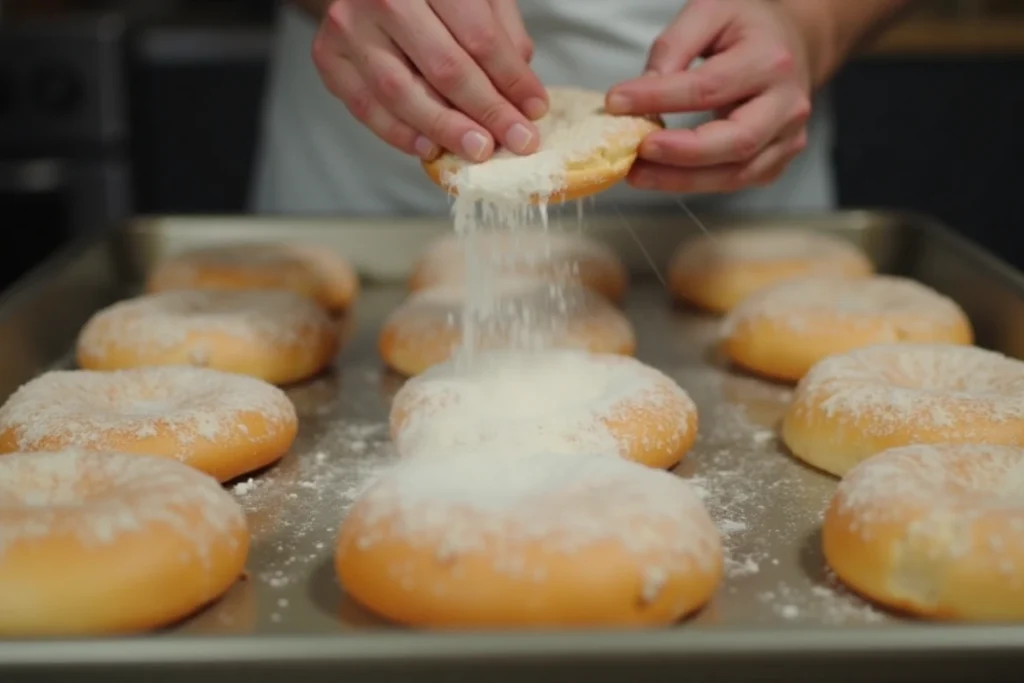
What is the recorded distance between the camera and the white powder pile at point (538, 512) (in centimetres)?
116

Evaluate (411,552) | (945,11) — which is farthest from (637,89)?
(945,11)

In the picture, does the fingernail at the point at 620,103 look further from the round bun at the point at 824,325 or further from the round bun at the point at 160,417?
the round bun at the point at 160,417

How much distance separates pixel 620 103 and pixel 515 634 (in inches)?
37.4

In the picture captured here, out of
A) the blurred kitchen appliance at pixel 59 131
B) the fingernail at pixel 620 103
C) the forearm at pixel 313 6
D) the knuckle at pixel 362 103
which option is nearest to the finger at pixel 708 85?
the fingernail at pixel 620 103

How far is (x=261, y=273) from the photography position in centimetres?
229

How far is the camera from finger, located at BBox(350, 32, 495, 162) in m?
1.60

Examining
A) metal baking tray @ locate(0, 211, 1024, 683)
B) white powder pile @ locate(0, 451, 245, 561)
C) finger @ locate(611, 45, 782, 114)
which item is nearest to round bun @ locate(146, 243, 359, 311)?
metal baking tray @ locate(0, 211, 1024, 683)

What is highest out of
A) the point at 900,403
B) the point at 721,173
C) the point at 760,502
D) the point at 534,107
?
the point at 534,107

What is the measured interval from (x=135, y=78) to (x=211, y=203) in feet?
1.35

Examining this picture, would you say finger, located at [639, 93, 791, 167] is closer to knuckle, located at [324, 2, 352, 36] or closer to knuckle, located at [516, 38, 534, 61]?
knuckle, located at [516, 38, 534, 61]

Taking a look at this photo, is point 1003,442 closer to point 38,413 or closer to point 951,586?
point 951,586

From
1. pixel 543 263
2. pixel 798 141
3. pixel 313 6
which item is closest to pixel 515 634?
pixel 798 141

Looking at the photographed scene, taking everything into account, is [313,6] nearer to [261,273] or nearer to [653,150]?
[261,273]

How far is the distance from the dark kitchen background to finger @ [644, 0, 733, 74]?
75.4 inches
